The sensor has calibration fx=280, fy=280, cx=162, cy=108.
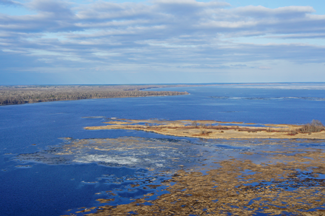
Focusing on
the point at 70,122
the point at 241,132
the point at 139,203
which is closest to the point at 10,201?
the point at 139,203

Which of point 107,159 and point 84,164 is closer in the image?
point 84,164

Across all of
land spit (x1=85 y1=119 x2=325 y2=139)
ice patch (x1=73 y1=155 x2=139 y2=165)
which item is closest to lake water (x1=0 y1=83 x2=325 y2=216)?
ice patch (x1=73 y1=155 x2=139 y2=165)

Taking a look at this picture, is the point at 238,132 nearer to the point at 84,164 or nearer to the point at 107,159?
the point at 107,159

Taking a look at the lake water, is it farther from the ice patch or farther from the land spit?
the land spit

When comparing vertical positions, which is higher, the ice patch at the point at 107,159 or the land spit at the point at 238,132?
the land spit at the point at 238,132

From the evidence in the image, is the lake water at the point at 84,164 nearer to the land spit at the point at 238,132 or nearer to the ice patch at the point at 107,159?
the ice patch at the point at 107,159

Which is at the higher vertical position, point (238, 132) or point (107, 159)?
point (238, 132)

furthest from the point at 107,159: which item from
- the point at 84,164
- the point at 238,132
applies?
the point at 238,132

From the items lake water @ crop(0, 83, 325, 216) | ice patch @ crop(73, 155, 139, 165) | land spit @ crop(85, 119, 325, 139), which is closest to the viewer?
lake water @ crop(0, 83, 325, 216)

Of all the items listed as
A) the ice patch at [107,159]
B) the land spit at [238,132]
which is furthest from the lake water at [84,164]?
the land spit at [238,132]

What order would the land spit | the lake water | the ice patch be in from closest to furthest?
1. the lake water
2. the ice patch
3. the land spit

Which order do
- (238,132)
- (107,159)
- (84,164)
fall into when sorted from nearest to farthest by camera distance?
(84,164) < (107,159) < (238,132)

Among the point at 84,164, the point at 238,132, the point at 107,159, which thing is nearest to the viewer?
the point at 84,164
